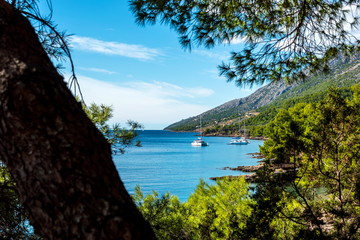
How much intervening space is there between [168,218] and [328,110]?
6516mm

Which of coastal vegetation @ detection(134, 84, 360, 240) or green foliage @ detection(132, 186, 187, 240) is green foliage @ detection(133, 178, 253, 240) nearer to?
green foliage @ detection(132, 186, 187, 240)

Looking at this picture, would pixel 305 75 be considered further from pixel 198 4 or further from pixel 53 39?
pixel 53 39

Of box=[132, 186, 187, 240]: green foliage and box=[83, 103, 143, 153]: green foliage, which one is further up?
box=[83, 103, 143, 153]: green foliage

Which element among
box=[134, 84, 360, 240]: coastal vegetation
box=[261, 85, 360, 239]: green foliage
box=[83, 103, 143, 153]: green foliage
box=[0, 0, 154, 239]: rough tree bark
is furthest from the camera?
box=[83, 103, 143, 153]: green foliage

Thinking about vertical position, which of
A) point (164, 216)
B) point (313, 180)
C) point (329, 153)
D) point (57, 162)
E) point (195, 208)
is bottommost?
point (195, 208)

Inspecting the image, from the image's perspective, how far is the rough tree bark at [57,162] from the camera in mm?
958

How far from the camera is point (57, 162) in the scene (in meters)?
1.01

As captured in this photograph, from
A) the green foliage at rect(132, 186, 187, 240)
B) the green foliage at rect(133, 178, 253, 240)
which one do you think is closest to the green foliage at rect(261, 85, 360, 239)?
the green foliage at rect(132, 186, 187, 240)

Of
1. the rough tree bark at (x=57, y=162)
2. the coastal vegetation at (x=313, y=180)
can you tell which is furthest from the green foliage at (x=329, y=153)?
the rough tree bark at (x=57, y=162)

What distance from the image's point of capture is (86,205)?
96 centimetres

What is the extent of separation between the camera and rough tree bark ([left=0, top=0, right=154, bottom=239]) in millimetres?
958

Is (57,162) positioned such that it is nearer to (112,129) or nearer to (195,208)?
(112,129)

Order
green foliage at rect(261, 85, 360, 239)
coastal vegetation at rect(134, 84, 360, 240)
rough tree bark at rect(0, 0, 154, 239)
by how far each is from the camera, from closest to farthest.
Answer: rough tree bark at rect(0, 0, 154, 239) < coastal vegetation at rect(134, 84, 360, 240) < green foliage at rect(261, 85, 360, 239)

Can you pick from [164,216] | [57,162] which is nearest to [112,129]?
[164,216]
